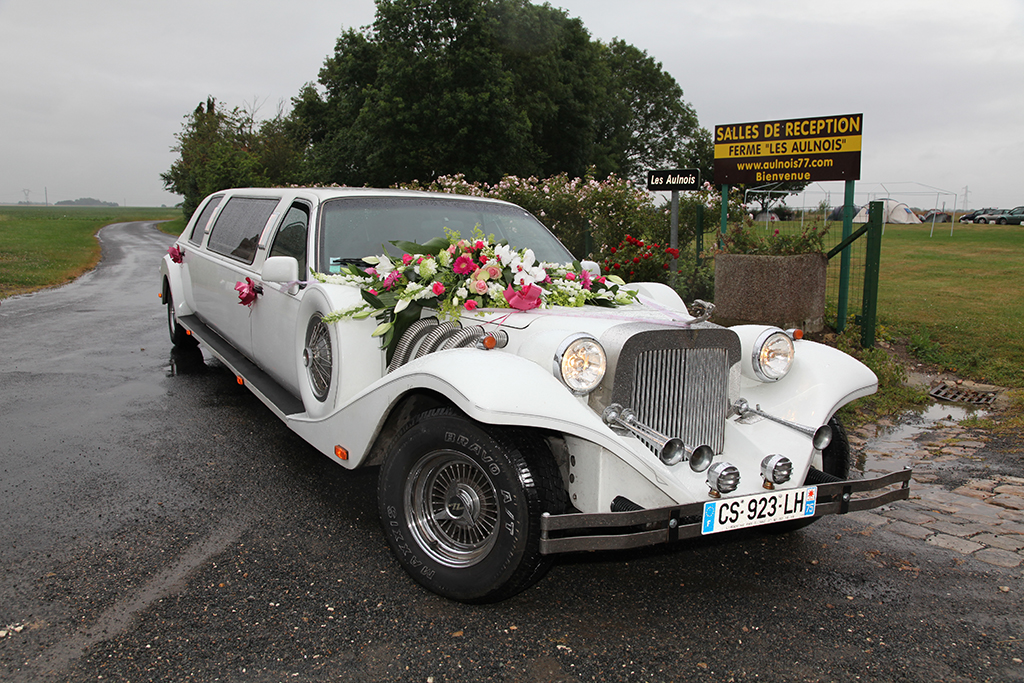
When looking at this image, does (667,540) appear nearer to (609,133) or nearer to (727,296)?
(727,296)

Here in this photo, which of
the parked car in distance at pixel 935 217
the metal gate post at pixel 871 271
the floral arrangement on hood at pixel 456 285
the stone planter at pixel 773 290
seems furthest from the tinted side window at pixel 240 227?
the parked car in distance at pixel 935 217

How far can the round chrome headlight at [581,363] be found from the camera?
3070 millimetres

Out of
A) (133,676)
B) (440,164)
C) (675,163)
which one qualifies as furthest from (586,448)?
(675,163)

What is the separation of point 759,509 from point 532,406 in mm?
1013

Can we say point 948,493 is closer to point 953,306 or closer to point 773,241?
point 773,241

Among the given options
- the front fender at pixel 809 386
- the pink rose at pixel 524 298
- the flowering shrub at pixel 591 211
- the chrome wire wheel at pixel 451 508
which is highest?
the flowering shrub at pixel 591 211

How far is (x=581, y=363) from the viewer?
3102 millimetres

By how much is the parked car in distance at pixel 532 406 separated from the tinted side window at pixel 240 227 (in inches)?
43.7

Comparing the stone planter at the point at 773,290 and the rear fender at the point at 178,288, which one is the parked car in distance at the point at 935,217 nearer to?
the stone planter at the point at 773,290

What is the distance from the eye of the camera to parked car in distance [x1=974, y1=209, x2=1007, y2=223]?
43725 millimetres

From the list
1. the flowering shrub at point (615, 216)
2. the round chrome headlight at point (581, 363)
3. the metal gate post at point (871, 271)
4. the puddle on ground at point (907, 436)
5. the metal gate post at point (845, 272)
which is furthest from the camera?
the flowering shrub at point (615, 216)

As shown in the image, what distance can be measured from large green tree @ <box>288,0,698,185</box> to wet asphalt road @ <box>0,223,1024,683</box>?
107 feet

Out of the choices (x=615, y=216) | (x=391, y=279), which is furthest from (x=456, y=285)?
(x=615, y=216)

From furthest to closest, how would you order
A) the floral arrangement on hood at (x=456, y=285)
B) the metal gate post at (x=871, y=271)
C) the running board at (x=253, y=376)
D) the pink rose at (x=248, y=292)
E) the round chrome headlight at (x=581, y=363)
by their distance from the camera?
1. the metal gate post at (x=871, y=271)
2. the pink rose at (x=248, y=292)
3. the running board at (x=253, y=376)
4. the floral arrangement on hood at (x=456, y=285)
5. the round chrome headlight at (x=581, y=363)
